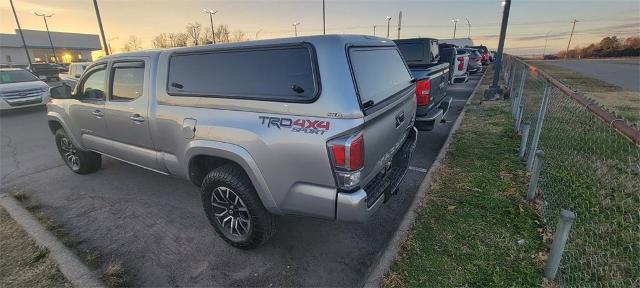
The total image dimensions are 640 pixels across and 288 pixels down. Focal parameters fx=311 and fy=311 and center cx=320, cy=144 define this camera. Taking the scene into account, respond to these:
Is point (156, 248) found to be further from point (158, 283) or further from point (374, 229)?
point (374, 229)

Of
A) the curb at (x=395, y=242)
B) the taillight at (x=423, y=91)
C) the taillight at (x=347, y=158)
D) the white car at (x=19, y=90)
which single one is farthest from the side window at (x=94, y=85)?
the white car at (x=19, y=90)

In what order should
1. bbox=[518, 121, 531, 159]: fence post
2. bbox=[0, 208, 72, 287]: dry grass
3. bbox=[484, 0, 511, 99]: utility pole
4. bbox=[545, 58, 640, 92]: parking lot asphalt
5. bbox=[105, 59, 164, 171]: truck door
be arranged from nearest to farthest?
bbox=[0, 208, 72, 287]: dry grass
bbox=[105, 59, 164, 171]: truck door
bbox=[518, 121, 531, 159]: fence post
bbox=[484, 0, 511, 99]: utility pole
bbox=[545, 58, 640, 92]: parking lot asphalt

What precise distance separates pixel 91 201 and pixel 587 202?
615 cm

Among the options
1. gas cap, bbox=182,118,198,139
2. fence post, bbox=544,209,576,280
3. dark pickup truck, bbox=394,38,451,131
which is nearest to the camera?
fence post, bbox=544,209,576,280

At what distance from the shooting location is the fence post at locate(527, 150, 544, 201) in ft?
11.1

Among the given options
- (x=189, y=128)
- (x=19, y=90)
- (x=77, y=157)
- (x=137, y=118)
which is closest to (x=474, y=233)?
(x=189, y=128)

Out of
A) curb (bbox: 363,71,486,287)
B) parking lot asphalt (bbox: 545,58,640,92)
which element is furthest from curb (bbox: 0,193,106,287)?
parking lot asphalt (bbox: 545,58,640,92)

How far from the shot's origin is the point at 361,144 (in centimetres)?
233

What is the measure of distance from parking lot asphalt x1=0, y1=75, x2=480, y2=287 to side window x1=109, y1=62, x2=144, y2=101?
1.43 m

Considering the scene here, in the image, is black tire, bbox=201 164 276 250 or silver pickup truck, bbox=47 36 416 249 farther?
black tire, bbox=201 164 276 250

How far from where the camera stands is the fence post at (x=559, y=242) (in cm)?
215

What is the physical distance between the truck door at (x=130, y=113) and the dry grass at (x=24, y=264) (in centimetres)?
128

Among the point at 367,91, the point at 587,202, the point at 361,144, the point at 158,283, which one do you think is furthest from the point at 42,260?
the point at 587,202

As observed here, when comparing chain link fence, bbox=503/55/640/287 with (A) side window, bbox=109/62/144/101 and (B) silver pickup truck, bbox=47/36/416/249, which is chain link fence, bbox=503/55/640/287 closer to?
(B) silver pickup truck, bbox=47/36/416/249
